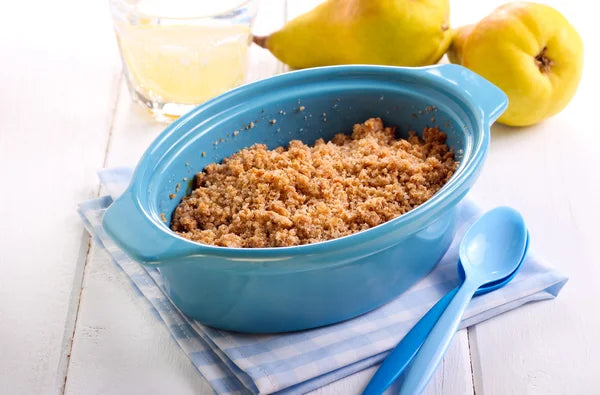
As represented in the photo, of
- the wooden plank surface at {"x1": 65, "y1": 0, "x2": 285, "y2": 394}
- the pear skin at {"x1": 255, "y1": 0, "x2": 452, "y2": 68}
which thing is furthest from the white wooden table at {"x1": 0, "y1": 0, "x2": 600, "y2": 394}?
the pear skin at {"x1": 255, "y1": 0, "x2": 452, "y2": 68}

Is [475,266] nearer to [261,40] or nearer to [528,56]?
[528,56]

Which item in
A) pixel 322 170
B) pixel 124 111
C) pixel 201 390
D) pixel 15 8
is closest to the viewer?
pixel 201 390

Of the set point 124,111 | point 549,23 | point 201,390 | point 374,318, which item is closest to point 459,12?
point 549,23

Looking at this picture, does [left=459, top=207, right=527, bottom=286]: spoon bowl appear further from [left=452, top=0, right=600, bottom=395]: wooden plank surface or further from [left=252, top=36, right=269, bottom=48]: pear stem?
[left=252, top=36, right=269, bottom=48]: pear stem

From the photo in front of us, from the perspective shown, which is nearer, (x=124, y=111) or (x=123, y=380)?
(x=123, y=380)

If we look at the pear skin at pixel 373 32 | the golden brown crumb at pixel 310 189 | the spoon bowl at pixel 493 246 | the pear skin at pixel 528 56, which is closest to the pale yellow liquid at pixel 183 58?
the pear skin at pixel 373 32

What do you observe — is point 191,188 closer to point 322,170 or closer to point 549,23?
point 322,170
